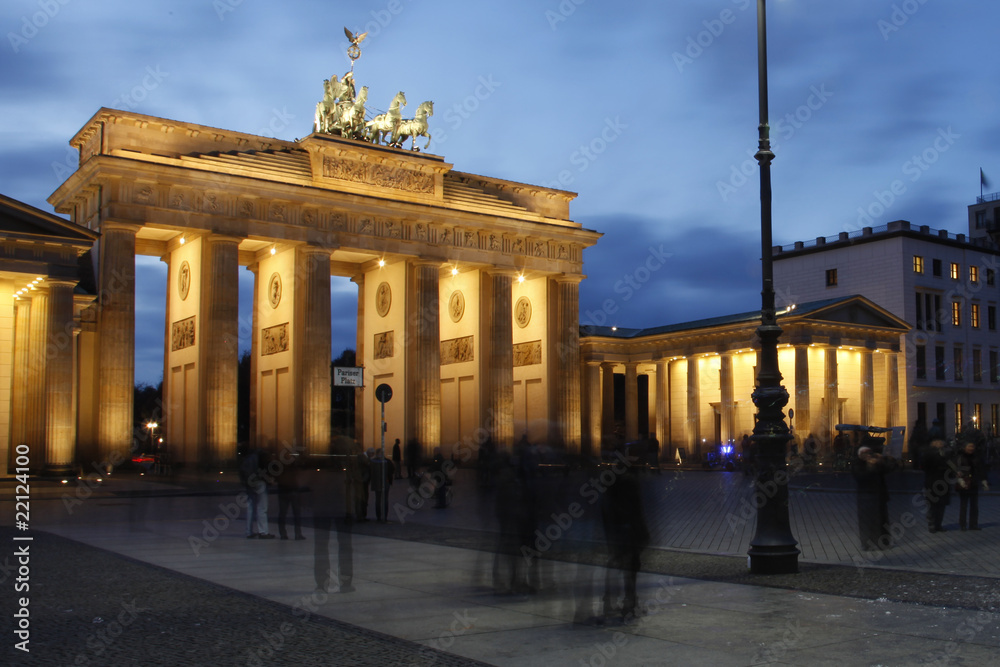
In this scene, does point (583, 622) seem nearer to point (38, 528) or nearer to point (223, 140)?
point (38, 528)

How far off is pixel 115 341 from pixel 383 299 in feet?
52.9

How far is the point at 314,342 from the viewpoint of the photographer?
152 feet

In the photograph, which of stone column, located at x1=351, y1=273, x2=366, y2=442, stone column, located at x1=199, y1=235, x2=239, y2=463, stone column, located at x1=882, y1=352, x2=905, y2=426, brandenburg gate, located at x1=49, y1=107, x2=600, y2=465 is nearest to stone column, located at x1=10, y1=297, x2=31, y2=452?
brandenburg gate, located at x1=49, y1=107, x2=600, y2=465

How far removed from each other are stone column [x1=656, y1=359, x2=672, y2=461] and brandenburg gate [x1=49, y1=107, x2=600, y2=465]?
13417 mm

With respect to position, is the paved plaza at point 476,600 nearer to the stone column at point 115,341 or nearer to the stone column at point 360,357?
the stone column at point 115,341

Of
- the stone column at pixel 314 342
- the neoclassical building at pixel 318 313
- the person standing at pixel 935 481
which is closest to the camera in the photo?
the person standing at pixel 935 481

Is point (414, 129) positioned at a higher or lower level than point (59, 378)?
higher

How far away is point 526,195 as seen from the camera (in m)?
56.3

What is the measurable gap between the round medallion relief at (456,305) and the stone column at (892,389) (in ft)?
91.7

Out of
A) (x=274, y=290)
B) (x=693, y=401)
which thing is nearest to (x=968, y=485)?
(x=274, y=290)

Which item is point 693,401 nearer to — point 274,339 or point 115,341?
point 274,339

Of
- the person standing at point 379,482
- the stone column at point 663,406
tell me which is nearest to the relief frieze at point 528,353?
the stone column at point 663,406

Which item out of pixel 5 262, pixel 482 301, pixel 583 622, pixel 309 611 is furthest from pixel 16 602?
pixel 482 301

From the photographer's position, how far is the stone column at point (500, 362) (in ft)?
172
